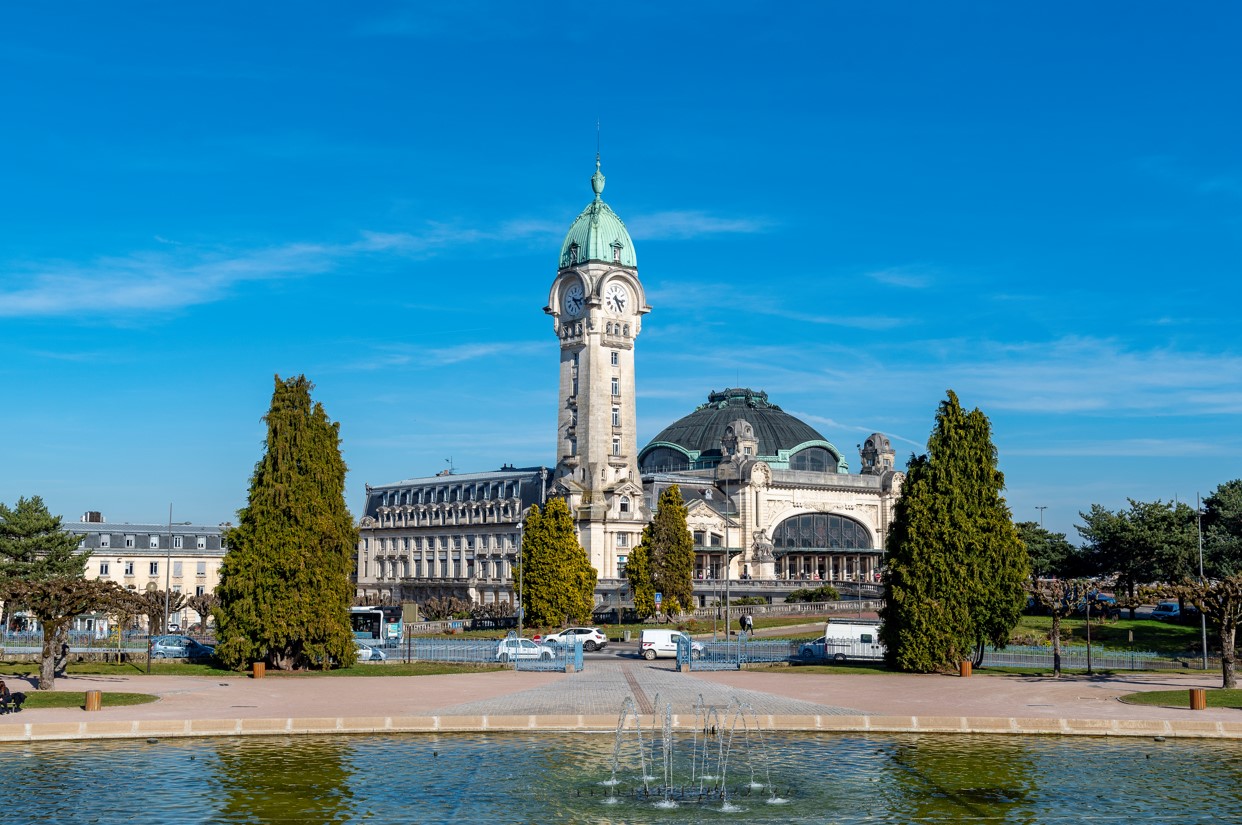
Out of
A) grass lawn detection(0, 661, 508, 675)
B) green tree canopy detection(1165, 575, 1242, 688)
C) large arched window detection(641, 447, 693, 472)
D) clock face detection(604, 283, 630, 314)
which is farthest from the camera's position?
large arched window detection(641, 447, 693, 472)

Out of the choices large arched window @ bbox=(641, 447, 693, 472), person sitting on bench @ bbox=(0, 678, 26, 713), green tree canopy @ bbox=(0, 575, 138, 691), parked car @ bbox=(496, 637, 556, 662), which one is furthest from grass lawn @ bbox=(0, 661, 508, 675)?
large arched window @ bbox=(641, 447, 693, 472)

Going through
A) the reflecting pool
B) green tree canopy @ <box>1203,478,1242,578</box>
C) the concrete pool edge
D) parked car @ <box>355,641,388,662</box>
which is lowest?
the reflecting pool

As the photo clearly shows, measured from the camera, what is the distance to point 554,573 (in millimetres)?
98938

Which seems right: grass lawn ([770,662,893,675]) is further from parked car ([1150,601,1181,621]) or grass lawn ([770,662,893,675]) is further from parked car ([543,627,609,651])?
parked car ([1150,601,1181,621])

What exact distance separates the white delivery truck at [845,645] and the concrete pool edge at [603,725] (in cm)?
2448

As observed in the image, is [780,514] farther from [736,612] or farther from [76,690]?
[76,690]

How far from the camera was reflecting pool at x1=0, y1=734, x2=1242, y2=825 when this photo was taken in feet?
85.7

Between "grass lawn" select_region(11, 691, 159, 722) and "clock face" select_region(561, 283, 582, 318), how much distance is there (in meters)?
94.1

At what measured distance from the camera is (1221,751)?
3397 cm

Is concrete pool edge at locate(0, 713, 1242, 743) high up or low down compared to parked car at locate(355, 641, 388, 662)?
down

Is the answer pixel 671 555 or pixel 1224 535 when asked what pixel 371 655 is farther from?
pixel 1224 535

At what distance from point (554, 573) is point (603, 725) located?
6213 centimetres

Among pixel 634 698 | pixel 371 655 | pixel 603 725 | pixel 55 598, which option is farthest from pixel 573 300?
pixel 603 725

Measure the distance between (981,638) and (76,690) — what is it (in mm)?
35760
